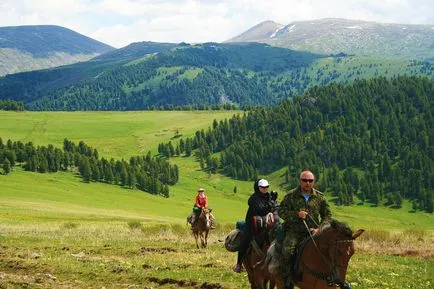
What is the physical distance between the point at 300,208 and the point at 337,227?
1.65 m

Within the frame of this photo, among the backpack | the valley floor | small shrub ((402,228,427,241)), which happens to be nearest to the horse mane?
the backpack

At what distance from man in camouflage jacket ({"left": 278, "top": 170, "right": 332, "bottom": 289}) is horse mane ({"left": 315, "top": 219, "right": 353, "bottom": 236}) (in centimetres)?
60

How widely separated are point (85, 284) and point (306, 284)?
12451 millimetres

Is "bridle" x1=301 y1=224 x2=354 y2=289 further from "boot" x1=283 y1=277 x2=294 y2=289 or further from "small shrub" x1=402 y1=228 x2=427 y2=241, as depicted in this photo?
"small shrub" x1=402 y1=228 x2=427 y2=241

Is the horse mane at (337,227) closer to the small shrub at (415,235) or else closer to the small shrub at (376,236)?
the small shrub at (376,236)

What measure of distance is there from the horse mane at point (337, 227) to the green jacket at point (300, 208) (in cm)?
69

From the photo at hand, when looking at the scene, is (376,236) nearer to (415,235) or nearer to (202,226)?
(415,235)

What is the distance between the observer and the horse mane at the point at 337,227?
48.4ft

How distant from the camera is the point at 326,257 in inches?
605

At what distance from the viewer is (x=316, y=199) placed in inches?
649

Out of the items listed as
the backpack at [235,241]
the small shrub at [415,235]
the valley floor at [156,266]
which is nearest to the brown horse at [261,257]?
the backpack at [235,241]

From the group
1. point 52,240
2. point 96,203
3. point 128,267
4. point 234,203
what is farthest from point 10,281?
point 234,203

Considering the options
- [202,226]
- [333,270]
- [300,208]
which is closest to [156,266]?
[202,226]

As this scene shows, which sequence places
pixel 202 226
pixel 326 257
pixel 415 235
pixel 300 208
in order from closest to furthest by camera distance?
pixel 326 257 < pixel 300 208 < pixel 202 226 < pixel 415 235
